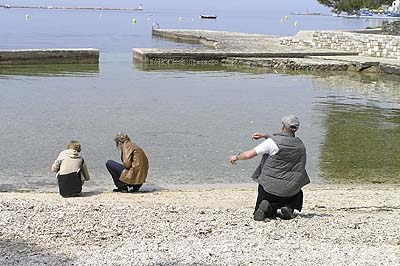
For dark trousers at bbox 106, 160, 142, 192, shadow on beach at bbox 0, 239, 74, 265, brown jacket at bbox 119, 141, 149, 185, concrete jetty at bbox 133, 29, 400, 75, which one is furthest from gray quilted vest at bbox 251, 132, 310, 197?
concrete jetty at bbox 133, 29, 400, 75

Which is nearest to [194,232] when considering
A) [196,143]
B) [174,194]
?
[174,194]

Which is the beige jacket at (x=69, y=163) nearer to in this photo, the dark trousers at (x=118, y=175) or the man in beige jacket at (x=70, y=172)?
the man in beige jacket at (x=70, y=172)

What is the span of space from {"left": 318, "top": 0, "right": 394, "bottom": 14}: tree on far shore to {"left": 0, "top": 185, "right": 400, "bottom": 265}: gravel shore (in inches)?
1629

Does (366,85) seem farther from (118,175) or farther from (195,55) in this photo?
(118,175)

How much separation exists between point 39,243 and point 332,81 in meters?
22.0

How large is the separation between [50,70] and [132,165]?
20.1 m

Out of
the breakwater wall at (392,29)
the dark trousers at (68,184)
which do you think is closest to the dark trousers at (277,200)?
the dark trousers at (68,184)

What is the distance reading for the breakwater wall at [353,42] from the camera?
105 feet

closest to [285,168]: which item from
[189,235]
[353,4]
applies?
[189,235]

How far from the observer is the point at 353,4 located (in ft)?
159

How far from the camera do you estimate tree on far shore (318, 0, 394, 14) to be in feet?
154

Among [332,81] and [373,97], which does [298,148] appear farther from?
[332,81]

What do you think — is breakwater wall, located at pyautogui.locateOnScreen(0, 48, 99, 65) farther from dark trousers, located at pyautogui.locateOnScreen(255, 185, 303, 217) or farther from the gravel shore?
dark trousers, located at pyautogui.locateOnScreen(255, 185, 303, 217)

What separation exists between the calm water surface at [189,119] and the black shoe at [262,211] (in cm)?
371
